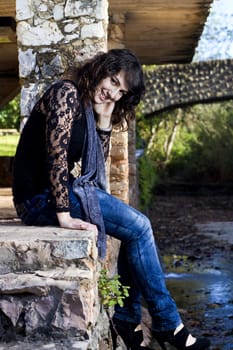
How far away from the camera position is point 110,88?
3844mm

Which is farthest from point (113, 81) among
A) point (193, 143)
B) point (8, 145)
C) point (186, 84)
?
point (193, 143)

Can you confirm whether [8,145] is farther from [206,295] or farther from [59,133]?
[59,133]

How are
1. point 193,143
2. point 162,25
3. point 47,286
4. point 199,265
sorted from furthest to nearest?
point 193,143 < point 199,265 < point 162,25 < point 47,286

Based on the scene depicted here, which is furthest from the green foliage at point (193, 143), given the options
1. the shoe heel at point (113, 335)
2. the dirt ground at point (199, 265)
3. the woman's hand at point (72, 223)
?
the woman's hand at point (72, 223)

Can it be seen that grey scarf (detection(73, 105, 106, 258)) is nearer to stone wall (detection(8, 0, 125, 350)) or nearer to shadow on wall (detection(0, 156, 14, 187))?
stone wall (detection(8, 0, 125, 350))

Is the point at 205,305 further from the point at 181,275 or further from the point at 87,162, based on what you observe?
the point at 87,162

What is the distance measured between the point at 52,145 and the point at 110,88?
46 centimetres

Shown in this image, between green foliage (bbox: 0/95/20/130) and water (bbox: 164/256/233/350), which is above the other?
water (bbox: 164/256/233/350)

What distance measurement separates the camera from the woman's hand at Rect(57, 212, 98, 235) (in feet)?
12.0

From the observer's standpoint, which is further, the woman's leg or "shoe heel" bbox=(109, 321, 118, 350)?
"shoe heel" bbox=(109, 321, 118, 350)

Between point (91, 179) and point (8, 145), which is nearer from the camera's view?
point (91, 179)

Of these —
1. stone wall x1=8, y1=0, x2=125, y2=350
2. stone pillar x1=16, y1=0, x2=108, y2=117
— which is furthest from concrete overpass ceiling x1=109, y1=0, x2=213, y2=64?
stone pillar x1=16, y1=0, x2=108, y2=117

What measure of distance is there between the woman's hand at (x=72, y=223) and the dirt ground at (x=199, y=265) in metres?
2.71

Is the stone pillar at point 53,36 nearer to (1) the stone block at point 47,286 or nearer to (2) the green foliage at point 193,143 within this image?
(1) the stone block at point 47,286
